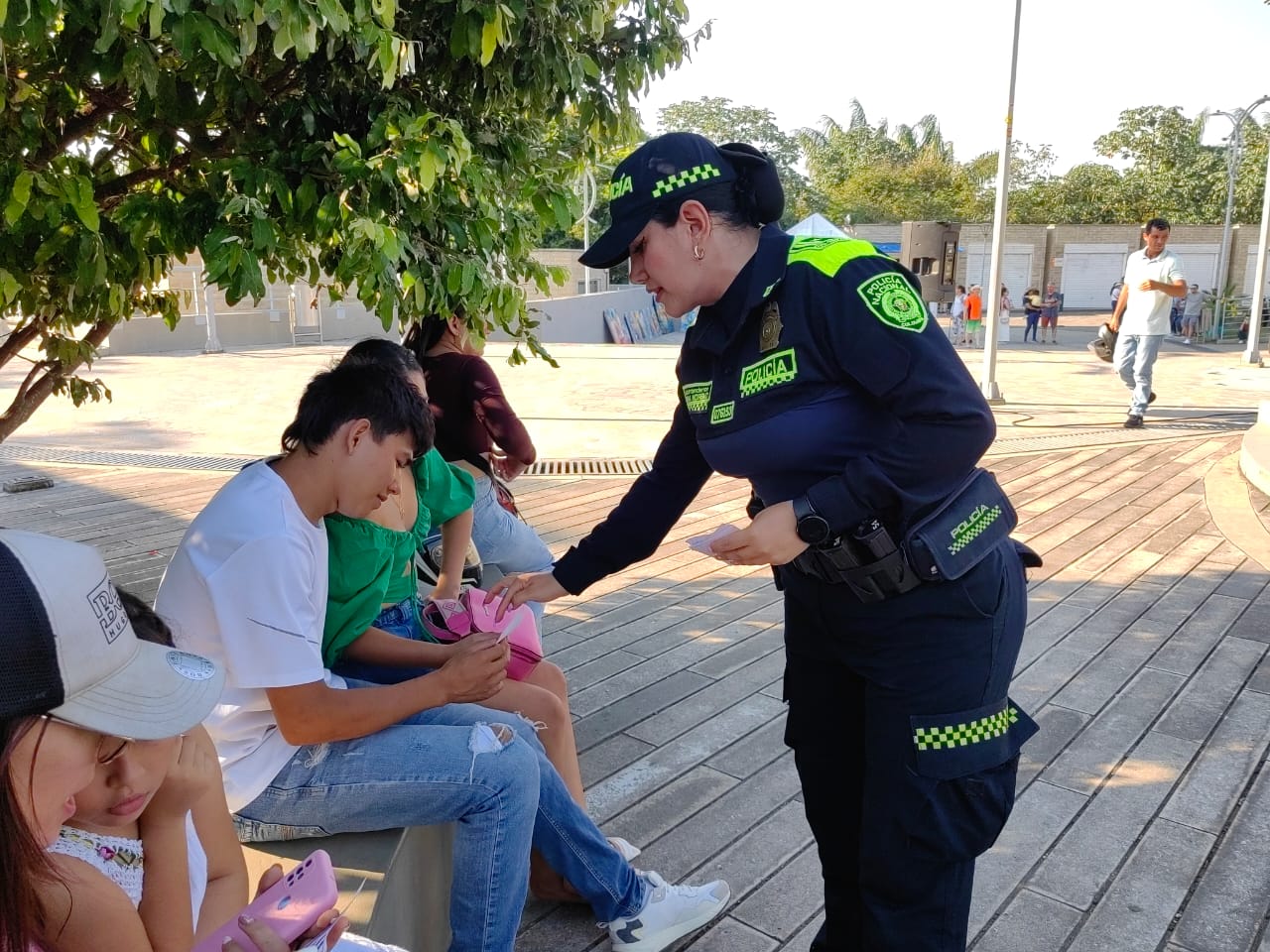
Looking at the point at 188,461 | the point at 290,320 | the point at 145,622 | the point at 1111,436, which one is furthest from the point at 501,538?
the point at 290,320

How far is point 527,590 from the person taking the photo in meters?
2.57

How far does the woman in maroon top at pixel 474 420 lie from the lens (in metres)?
3.77

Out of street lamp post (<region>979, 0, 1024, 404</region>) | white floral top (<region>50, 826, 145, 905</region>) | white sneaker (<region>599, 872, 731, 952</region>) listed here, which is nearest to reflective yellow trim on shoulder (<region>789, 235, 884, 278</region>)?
white floral top (<region>50, 826, 145, 905</region>)

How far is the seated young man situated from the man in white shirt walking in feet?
28.2

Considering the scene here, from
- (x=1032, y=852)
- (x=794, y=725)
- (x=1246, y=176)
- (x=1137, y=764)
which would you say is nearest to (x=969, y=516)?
(x=794, y=725)

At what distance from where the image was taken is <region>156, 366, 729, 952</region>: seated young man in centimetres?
198

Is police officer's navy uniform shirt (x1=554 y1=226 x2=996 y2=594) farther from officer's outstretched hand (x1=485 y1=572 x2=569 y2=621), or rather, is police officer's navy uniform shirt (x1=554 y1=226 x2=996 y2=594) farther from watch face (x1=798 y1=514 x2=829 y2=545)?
officer's outstretched hand (x1=485 y1=572 x2=569 y2=621)

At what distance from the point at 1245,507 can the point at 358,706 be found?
6.46 m

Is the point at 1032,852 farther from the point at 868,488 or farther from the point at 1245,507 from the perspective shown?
the point at 1245,507

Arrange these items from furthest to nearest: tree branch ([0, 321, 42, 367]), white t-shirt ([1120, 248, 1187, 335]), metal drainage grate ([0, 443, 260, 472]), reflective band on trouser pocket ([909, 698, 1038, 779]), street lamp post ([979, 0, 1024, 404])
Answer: street lamp post ([979, 0, 1024, 404]), white t-shirt ([1120, 248, 1187, 335]), metal drainage grate ([0, 443, 260, 472]), tree branch ([0, 321, 42, 367]), reflective band on trouser pocket ([909, 698, 1038, 779])

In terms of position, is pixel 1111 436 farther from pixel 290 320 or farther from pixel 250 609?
pixel 290 320

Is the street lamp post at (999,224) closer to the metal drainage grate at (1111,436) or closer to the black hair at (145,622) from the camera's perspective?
the metal drainage grate at (1111,436)

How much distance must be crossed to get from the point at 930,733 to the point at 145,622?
1360 mm

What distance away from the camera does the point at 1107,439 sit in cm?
930
